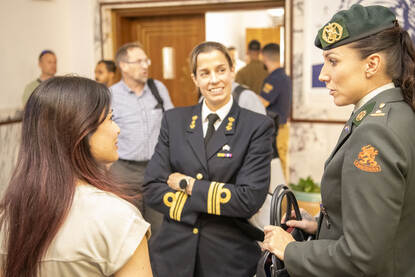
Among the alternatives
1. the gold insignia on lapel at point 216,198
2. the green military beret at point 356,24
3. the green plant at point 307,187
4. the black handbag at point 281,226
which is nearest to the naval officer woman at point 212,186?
the gold insignia on lapel at point 216,198

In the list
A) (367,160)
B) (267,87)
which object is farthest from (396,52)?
(267,87)

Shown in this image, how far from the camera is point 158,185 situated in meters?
2.17

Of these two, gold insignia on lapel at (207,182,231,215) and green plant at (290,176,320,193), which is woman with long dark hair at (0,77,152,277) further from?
green plant at (290,176,320,193)

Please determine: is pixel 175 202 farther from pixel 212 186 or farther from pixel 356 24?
pixel 356 24

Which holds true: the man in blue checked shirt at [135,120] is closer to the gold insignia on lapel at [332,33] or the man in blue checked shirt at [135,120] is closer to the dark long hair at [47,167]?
the dark long hair at [47,167]

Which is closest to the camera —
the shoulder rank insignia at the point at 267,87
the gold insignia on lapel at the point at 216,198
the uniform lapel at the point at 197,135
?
the gold insignia on lapel at the point at 216,198

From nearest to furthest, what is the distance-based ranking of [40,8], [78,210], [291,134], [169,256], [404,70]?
[78,210]
[404,70]
[169,256]
[291,134]
[40,8]

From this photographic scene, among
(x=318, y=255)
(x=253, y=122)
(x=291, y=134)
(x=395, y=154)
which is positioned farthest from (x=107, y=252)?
(x=291, y=134)

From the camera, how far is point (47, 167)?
1.21 meters

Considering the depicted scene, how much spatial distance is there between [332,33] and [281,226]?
2.32ft

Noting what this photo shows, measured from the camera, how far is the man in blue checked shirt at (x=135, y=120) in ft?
12.0

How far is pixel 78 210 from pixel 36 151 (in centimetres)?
21

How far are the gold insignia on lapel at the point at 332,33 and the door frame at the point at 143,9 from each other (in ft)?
13.1

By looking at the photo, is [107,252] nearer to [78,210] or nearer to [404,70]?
[78,210]
